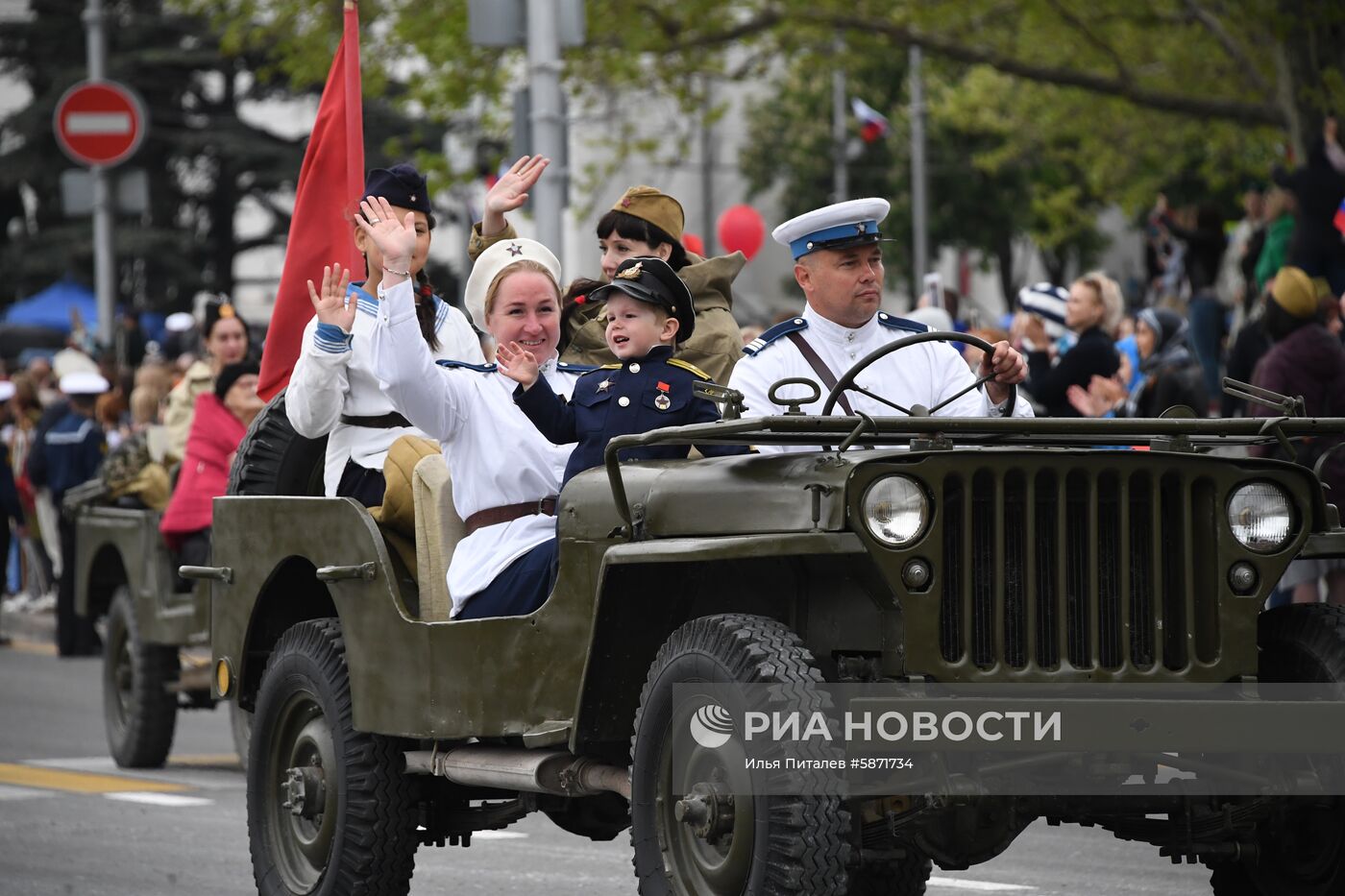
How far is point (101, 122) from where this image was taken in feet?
70.7

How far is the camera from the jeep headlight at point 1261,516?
5137mm

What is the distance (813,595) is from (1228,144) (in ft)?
87.5

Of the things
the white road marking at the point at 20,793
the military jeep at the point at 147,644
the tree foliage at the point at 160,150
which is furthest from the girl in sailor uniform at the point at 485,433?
the tree foliage at the point at 160,150

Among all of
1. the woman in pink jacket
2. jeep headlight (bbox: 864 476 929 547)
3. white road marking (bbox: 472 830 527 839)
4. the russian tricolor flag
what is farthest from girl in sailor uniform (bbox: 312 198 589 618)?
the russian tricolor flag

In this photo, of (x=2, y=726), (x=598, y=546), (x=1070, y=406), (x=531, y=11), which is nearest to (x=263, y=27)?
(x=531, y=11)

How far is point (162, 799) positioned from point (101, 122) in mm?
12303

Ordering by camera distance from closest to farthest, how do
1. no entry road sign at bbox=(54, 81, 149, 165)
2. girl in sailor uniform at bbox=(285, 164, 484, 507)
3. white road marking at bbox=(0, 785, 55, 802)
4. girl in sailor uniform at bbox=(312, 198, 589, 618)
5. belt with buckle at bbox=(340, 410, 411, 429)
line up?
girl in sailor uniform at bbox=(312, 198, 589, 618) < girl in sailor uniform at bbox=(285, 164, 484, 507) < belt with buckle at bbox=(340, 410, 411, 429) < white road marking at bbox=(0, 785, 55, 802) < no entry road sign at bbox=(54, 81, 149, 165)

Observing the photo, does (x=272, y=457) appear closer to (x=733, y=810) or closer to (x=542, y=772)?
(x=542, y=772)

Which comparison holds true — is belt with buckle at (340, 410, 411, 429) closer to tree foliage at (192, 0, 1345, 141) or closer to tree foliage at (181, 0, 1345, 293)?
tree foliage at (181, 0, 1345, 293)

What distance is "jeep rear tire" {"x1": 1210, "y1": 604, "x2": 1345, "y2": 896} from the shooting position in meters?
5.27

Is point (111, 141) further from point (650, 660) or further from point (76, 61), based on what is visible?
point (76, 61)

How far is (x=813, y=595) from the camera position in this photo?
538 cm

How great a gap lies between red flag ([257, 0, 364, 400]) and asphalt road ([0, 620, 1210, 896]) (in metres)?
1.70

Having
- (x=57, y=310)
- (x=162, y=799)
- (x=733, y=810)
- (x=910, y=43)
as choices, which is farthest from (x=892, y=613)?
(x=57, y=310)
